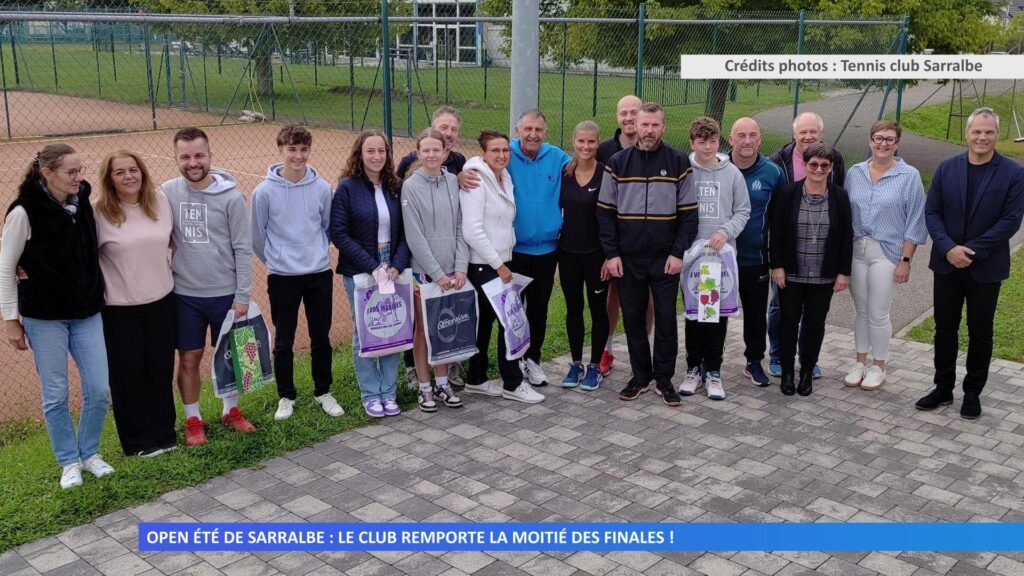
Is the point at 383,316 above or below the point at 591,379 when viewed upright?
above

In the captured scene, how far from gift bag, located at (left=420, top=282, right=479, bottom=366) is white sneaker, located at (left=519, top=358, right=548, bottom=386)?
580 mm

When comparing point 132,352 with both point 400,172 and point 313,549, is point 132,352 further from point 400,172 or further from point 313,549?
point 400,172

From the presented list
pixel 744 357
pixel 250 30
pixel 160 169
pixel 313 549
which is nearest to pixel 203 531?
pixel 313 549

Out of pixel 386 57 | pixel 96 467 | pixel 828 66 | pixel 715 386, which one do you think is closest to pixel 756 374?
pixel 715 386

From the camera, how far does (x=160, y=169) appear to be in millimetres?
17203

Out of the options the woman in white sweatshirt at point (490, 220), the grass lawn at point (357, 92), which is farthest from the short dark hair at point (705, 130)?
the grass lawn at point (357, 92)

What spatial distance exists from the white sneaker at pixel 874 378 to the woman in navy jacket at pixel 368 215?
3377 millimetres

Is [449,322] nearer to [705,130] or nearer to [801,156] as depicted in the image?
[705,130]

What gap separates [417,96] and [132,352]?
19810 millimetres

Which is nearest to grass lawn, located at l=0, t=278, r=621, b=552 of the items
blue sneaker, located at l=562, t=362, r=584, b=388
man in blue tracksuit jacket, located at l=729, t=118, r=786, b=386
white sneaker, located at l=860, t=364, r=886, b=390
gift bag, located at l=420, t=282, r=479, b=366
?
gift bag, located at l=420, t=282, r=479, b=366

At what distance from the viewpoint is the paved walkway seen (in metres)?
4.28

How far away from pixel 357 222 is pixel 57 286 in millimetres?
1767

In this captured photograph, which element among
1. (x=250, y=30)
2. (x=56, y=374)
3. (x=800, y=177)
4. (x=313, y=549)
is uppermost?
(x=250, y=30)

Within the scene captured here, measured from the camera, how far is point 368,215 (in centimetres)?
578
